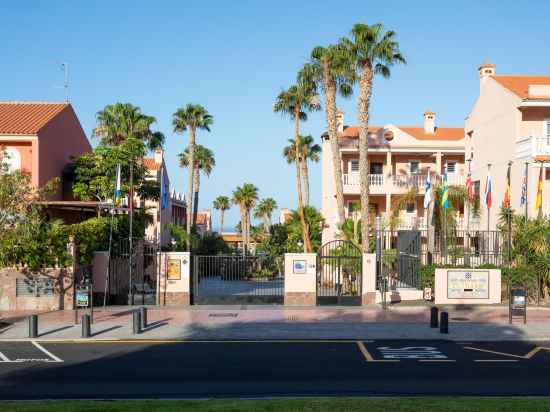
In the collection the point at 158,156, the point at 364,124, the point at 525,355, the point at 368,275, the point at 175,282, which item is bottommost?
the point at 525,355

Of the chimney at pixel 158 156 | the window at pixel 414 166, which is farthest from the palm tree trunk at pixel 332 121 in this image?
the chimney at pixel 158 156

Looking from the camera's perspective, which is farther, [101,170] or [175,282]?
[101,170]

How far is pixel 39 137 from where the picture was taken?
33688 millimetres

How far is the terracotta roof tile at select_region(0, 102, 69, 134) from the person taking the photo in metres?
33.8

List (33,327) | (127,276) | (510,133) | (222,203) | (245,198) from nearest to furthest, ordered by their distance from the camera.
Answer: (33,327) → (127,276) → (510,133) → (245,198) → (222,203)

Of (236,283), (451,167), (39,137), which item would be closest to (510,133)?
(451,167)

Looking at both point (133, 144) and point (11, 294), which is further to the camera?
point (133, 144)

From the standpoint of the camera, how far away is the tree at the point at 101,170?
3609 cm

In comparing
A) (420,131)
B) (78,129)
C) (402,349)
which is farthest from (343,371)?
(420,131)

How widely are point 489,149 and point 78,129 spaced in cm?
2572

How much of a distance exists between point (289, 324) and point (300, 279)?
4.74m

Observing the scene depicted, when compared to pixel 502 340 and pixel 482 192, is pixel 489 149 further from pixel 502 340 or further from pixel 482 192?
pixel 502 340

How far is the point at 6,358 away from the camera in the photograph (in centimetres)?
1717

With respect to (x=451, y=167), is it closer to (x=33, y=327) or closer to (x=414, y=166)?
(x=414, y=166)
